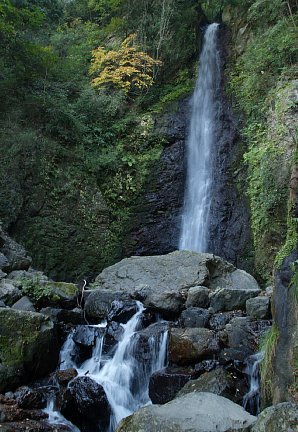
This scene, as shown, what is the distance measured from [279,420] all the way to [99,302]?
5556 millimetres

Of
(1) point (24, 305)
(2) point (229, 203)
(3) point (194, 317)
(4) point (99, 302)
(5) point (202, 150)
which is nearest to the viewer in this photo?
(3) point (194, 317)

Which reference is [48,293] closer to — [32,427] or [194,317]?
[194,317]

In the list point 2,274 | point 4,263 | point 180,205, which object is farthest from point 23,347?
point 180,205

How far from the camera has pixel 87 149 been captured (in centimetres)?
1398

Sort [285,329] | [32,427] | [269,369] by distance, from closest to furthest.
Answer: [285,329], [269,369], [32,427]

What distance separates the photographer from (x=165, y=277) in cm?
992

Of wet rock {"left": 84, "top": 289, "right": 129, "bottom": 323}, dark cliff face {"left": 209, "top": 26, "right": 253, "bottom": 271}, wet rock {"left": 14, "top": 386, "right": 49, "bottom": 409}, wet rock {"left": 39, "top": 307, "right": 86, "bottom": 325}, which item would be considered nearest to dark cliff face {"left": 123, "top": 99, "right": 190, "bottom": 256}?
dark cliff face {"left": 209, "top": 26, "right": 253, "bottom": 271}

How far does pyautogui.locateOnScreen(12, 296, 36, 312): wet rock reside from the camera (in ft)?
25.1

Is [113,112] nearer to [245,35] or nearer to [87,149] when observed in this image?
[87,149]

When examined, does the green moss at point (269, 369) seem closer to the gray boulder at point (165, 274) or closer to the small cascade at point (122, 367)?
the small cascade at point (122, 367)

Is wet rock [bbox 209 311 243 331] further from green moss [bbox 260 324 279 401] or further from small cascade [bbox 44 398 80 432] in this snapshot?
small cascade [bbox 44 398 80 432]

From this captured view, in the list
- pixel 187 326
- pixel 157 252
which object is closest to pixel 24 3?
pixel 157 252

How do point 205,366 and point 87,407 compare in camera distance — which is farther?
point 205,366

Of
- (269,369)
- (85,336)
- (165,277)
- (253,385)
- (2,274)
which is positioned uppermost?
(165,277)
